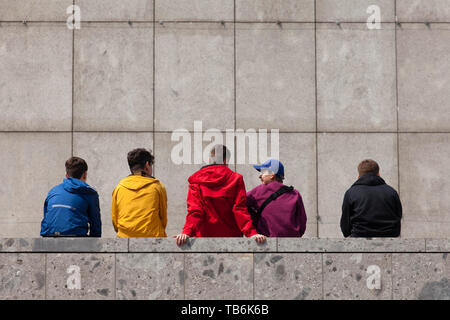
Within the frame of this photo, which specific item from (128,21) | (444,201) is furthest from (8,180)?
(444,201)

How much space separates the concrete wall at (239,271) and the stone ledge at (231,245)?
1 centimetres

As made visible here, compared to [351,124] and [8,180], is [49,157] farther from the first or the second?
[351,124]

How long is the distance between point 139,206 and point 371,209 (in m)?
2.68

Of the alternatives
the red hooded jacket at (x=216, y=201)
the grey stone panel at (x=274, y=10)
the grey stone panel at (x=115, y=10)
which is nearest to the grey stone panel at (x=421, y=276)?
the red hooded jacket at (x=216, y=201)

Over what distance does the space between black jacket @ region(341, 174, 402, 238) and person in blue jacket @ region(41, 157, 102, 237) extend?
303 centimetres

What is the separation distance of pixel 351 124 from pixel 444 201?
205 centimetres

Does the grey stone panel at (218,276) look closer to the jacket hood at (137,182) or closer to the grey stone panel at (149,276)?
the grey stone panel at (149,276)

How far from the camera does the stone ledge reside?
27.1 ft

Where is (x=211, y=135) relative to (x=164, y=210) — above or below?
above

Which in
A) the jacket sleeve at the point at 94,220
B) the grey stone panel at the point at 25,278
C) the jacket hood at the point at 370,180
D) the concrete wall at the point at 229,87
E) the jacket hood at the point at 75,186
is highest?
the concrete wall at the point at 229,87

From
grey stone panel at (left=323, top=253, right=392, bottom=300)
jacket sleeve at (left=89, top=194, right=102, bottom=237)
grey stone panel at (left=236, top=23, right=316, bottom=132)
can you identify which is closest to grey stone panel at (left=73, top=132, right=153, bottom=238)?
grey stone panel at (left=236, top=23, right=316, bottom=132)

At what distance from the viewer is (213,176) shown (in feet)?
27.1

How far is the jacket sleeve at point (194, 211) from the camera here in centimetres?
823
